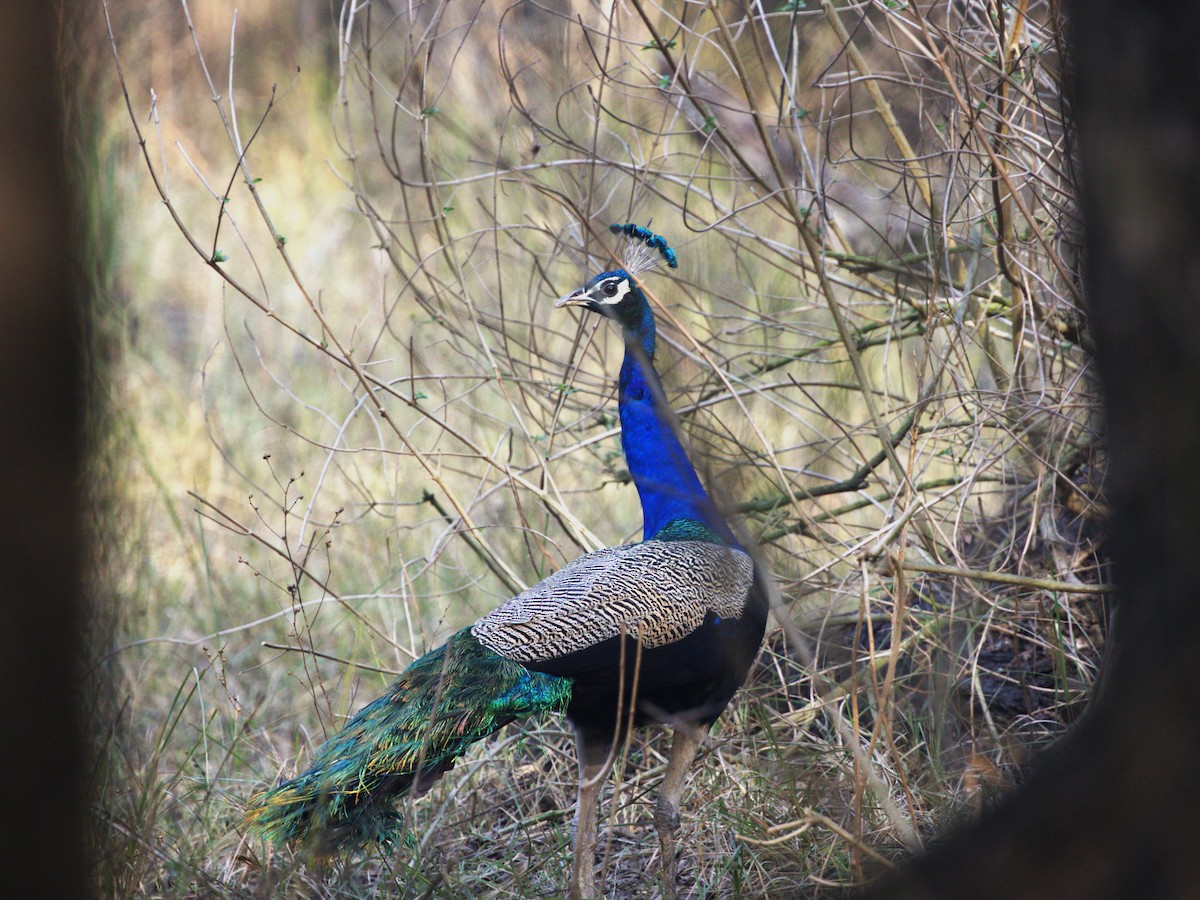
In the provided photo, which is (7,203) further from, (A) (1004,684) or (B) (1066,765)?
(A) (1004,684)

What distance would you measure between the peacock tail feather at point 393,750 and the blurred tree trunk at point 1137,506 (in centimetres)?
142

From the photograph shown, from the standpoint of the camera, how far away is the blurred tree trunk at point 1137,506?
34.0 inches

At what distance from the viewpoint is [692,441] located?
8.96 feet

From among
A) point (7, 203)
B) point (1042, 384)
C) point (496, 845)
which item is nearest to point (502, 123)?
point (1042, 384)

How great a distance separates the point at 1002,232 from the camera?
269cm

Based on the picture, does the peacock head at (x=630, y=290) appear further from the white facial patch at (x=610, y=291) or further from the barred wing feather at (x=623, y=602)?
the barred wing feather at (x=623, y=602)

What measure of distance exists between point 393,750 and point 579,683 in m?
0.41

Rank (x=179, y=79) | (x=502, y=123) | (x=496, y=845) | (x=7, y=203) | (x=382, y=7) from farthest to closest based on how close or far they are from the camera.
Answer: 1. (x=179, y=79)
2. (x=382, y=7)
3. (x=502, y=123)
4. (x=496, y=845)
5. (x=7, y=203)

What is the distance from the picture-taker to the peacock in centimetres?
221

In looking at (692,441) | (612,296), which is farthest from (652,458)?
(612,296)

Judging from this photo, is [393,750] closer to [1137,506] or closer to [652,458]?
[652,458]

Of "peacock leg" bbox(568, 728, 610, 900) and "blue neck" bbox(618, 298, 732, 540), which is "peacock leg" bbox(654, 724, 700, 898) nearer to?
"peacock leg" bbox(568, 728, 610, 900)

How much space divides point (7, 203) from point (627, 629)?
1.53 meters

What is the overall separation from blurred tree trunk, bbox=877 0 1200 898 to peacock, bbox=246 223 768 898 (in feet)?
3.83
